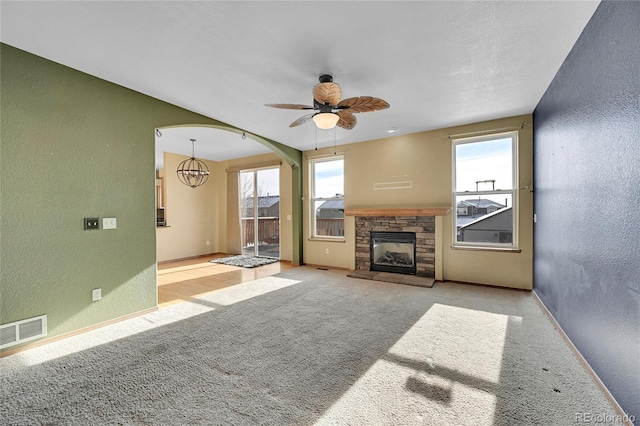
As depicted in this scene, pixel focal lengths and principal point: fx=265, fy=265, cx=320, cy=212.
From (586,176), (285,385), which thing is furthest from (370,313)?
(586,176)

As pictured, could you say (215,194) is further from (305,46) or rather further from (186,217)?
(305,46)

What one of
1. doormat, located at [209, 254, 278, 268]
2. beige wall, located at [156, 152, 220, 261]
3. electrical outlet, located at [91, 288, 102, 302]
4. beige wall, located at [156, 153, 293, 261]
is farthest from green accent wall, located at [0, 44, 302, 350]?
beige wall, located at [156, 152, 220, 261]

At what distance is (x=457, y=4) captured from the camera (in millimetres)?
1817

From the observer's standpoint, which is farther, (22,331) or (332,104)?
(332,104)

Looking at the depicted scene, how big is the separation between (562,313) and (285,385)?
266 cm

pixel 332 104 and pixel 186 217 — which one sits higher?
pixel 332 104

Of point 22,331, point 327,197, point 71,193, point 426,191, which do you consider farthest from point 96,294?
point 426,191

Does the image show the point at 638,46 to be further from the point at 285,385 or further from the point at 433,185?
the point at 433,185

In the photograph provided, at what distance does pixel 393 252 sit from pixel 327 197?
6.04 feet

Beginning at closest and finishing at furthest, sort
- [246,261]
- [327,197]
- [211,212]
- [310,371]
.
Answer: [310,371] → [327,197] → [246,261] → [211,212]

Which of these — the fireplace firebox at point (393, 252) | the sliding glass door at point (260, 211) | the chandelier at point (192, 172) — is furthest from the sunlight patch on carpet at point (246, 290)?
the chandelier at point (192, 172)

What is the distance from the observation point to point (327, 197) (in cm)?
586

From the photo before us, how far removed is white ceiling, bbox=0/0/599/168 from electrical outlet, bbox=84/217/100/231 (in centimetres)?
148

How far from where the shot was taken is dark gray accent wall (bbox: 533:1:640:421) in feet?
4.83
